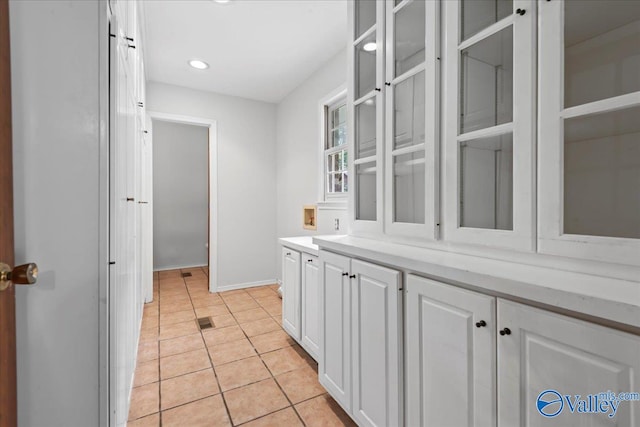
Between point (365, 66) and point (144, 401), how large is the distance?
2450 millimetres

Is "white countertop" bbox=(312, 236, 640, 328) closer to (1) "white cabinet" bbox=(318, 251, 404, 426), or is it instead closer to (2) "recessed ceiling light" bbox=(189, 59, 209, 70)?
(1) "white cabinet" bbox=(318, 251, 404, 426)

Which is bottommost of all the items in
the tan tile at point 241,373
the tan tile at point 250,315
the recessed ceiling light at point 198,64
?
the tan tile at point 241,373

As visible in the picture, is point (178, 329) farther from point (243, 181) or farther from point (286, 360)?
point (243, 181)

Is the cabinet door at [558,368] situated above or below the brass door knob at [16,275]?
below

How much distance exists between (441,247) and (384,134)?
2.21ft

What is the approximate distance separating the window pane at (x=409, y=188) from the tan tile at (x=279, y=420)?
124cm

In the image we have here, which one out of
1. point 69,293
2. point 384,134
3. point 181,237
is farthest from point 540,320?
point 181,237

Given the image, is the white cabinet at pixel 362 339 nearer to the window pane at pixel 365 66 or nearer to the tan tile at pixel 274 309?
the window pane at pixel 365 66

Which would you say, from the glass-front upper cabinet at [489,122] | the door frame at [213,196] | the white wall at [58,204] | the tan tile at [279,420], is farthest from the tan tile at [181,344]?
the glass-front upper cabinet at [489,122]

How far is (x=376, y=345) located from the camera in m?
1.28

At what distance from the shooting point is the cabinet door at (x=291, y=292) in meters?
2.27

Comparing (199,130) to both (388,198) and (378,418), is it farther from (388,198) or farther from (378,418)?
(378,418)

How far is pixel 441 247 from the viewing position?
1235 mm

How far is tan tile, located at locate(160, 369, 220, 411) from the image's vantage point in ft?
5.69
